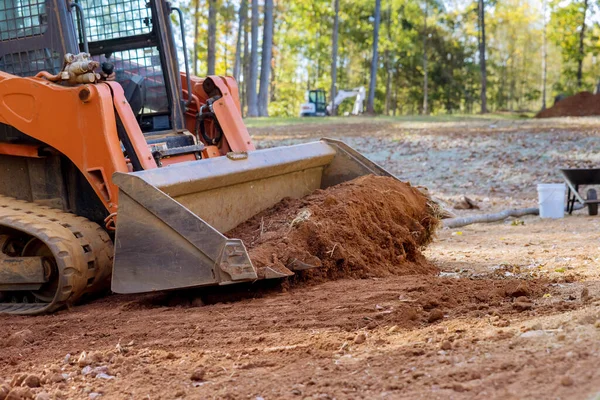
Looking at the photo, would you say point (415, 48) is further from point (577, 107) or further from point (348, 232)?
point (348, 232)

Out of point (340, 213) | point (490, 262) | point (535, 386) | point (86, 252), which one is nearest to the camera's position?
point (535, 386)

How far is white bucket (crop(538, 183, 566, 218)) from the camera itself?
10.9 meters

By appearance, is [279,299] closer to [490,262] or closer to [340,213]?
[340,213]

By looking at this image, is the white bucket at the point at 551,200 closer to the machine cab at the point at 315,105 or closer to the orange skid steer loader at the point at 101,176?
the orange skid steer loader at the point at 101,176

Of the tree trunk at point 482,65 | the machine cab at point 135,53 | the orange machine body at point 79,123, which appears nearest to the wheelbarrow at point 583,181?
the machine cab at point 135,53

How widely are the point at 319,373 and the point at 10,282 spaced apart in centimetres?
310

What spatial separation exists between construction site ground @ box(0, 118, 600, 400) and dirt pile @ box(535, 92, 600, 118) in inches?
936

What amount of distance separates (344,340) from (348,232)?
188 cm

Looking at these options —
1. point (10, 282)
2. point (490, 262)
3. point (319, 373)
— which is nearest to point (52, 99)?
point (10, 282)

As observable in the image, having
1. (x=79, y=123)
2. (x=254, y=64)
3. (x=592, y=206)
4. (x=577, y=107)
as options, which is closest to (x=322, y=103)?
(x=254, y=64)

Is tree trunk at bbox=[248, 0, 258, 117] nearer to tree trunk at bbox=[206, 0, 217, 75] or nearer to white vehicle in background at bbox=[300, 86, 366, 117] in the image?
tree trunk at bbox=[206, 0, 217, 75]

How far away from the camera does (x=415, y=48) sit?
5319 centimetres

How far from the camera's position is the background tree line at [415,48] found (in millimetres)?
43906

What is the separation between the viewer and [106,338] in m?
5.01
